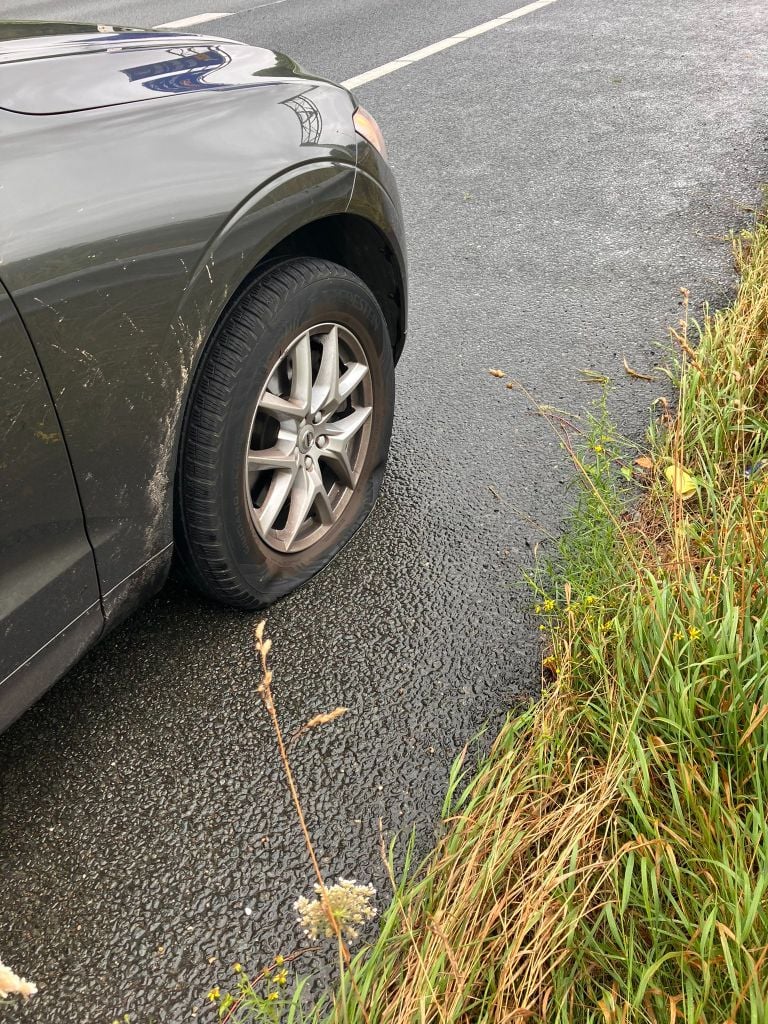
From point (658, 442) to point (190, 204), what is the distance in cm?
183

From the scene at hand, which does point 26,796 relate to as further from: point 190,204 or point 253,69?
point 253,69

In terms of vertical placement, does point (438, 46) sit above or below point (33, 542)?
above

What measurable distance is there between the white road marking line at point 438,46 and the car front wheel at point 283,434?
15.6 ft

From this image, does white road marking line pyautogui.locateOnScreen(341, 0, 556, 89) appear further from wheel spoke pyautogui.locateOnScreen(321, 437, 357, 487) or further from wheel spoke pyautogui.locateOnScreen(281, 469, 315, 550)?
wheel spoke pyautogui.locateOnScreen(281, 469, 315, 550)

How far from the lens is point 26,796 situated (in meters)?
2.09

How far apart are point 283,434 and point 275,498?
164 millimetres

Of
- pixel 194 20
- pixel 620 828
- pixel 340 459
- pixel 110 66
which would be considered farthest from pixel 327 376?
pixel 194 20

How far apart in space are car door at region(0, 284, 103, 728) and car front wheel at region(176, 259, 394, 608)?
0.40 m

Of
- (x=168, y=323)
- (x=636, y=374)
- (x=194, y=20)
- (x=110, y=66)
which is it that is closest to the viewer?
(x=168, y=323)

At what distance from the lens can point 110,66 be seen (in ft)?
6.57

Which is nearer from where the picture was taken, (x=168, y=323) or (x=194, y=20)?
(x=168, y=323)

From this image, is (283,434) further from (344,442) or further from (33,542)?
(33,542)

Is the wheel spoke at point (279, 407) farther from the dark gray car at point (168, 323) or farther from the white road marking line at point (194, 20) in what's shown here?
the white road marking line at point (194, 20)

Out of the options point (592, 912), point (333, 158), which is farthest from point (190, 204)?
point (592, 912)
